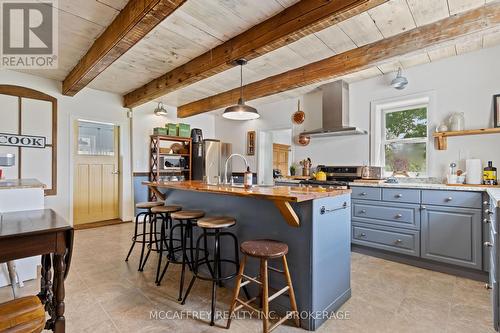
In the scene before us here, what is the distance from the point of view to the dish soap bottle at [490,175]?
290 centimetres

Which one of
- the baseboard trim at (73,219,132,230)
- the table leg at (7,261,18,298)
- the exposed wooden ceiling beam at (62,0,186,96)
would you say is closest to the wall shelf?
the exposed wooden ceiling beam at (62,0,186,96)

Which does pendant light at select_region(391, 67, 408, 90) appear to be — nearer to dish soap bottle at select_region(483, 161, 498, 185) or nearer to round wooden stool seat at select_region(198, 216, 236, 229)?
dish soap bottle at select_region(483, 161, 498, 185)

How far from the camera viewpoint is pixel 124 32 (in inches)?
90.3

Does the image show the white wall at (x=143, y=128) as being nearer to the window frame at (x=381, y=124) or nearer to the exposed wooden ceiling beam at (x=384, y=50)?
the exposed wooden ceiling beam at (x=384, y=50)

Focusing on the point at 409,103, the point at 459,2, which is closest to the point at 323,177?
the point at 409,103

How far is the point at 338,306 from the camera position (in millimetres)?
2109

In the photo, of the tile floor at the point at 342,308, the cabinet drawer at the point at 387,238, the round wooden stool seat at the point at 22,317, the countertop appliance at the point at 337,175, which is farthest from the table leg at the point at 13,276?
the cabinet drawer at the point at 387,238

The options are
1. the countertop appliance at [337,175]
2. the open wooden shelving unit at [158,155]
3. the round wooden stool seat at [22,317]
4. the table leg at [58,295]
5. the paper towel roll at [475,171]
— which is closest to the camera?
the round wooden stool seat at [22,317]

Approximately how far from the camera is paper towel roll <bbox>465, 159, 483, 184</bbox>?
302 centimetres

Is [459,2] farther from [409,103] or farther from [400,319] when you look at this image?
[400,319]

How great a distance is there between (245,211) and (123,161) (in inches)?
152

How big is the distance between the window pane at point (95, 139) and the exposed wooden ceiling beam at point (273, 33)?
231 centimetres

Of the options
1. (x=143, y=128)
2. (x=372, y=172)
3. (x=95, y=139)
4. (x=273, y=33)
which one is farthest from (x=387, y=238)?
(x=95, y=139)

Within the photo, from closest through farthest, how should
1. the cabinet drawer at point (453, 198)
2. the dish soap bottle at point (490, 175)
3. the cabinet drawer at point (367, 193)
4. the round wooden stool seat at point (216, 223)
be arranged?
the round wooden stool seat at point (216, 223) < the cabinet drawer at point (453, 198) < the dish soap bottle at point (490, 175) < the cabinet drawer at point (367, 193)
